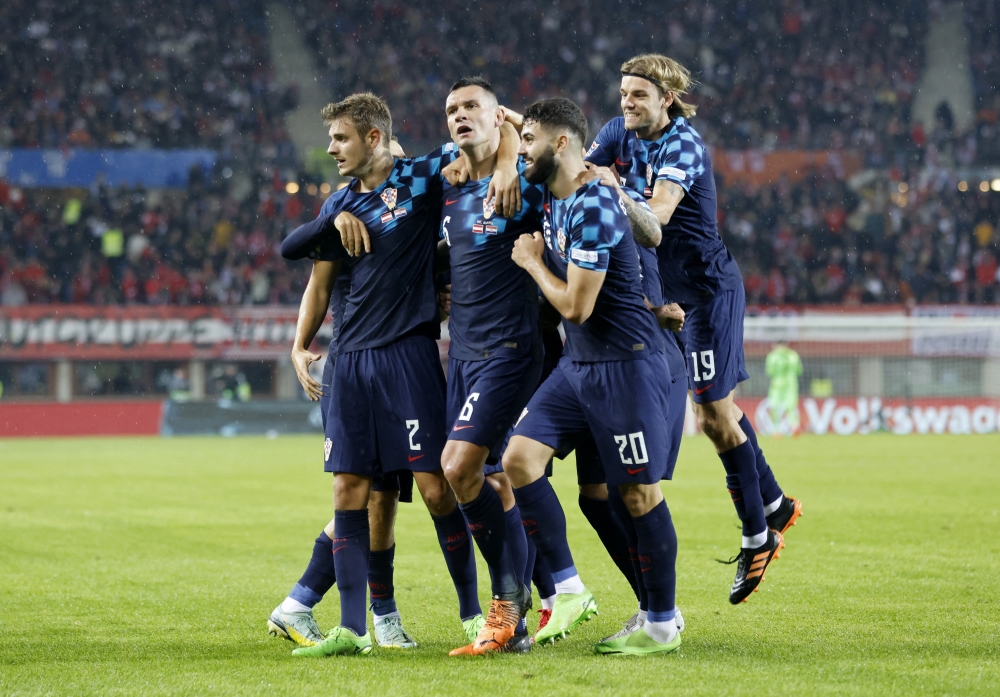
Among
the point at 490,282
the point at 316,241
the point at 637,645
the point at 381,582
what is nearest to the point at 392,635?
the point at 381,582

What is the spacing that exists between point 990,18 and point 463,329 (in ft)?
108

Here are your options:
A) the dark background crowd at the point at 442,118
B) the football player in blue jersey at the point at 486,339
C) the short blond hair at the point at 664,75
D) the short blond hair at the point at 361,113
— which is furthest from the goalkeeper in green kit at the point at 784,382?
the short blond hair at the point at 361,113

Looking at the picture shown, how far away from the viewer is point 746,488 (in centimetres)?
598

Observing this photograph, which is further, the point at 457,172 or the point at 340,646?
the point at 457,172

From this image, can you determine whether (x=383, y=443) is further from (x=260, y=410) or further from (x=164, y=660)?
(x=260, y=410)

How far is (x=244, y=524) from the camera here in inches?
402

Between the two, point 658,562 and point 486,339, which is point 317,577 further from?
point 658,562

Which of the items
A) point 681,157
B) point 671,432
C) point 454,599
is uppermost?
point 681,157

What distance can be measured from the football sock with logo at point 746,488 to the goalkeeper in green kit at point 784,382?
15802 millimetres

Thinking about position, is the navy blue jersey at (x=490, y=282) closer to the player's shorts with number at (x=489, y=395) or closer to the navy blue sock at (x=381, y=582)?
the player's shorts with number at (x=489, y=395)

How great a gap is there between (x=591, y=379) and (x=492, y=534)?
2.54ft

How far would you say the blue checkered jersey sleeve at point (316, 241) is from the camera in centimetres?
502

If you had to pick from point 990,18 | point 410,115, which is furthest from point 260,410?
point 990,18

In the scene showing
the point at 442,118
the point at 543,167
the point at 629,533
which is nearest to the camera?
the point at 543,167
